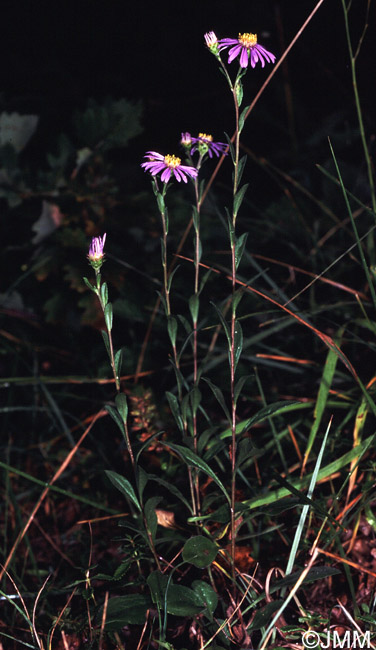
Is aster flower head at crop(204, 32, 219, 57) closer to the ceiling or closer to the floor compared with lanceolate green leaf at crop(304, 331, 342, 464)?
closer to the ceiling

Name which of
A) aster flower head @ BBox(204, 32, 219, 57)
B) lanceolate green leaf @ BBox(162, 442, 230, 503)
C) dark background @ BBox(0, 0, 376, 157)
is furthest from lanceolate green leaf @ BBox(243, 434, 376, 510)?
dark background @ BBox(0, 0, 376, 157)

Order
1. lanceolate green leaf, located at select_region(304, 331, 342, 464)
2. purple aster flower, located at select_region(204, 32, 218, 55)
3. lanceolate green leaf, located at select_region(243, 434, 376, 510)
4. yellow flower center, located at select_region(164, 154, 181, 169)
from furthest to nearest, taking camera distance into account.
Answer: lanceolate green leaf, located at select_region(304, 331, 342, 464) → lanceolate green leaf, located at select_region(243, 434, 376, 510) → yellow flower center, located at select_region(164, 154, 181, 169) → purple aster flower, located at select_region(204, 32, 218, 55)

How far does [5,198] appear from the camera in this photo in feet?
6.74

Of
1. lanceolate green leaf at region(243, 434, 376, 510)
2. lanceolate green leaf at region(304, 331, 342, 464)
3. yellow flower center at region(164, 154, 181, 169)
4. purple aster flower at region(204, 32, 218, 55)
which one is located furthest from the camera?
lanceolate green leaf at region(304, 331, 342, 464)

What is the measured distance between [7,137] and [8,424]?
96 cm

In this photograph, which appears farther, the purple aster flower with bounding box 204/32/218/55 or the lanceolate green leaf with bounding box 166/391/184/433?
the lanceolate green leaf with bounding box 166/391/184/433
